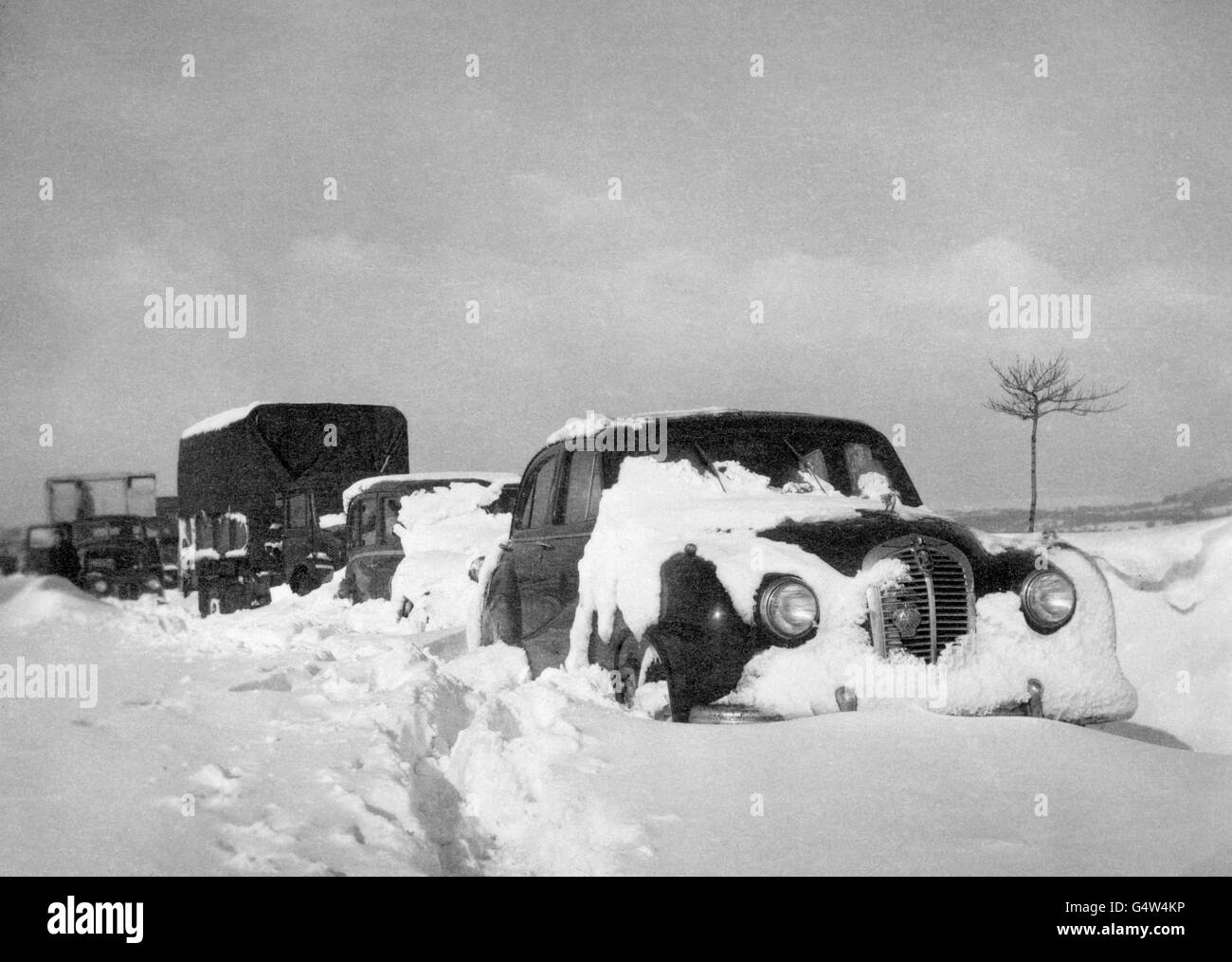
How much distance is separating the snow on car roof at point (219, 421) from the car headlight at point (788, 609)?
12.7m

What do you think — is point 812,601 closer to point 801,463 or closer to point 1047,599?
point 1047,599

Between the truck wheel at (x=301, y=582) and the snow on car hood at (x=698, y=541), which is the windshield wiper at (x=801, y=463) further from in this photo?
the truck wheel at (x=301, y=582)

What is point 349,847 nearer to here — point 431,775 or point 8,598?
point 431,775

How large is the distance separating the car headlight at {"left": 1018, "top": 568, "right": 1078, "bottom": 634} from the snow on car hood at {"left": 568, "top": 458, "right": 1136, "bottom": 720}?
0.04 meters

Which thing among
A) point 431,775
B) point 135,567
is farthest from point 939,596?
point 135,567

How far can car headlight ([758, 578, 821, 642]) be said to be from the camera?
4.32m

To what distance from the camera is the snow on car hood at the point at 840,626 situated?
4.36 metres

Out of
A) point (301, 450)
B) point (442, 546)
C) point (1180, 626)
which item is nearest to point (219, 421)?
point (301, 450)

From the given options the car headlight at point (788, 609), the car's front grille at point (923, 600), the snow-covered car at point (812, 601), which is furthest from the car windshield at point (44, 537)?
the car's front grille at point (923, 600)

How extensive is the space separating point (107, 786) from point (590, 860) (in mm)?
1726

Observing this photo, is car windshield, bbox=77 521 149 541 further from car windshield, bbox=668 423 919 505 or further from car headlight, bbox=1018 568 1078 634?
car headlight, bbox=1018 568 1078 634

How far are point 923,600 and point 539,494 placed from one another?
110 inches

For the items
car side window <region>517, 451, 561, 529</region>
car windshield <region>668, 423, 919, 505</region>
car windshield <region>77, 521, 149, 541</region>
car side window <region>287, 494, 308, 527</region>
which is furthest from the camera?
car windshield <region>77, 521, 149, 541</region>

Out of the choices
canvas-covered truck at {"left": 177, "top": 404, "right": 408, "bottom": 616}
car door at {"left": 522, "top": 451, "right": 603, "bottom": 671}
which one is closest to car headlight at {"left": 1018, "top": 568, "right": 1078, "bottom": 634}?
car door at {"left": 522, "top": 451, "right": 603, "bottom": 671}
